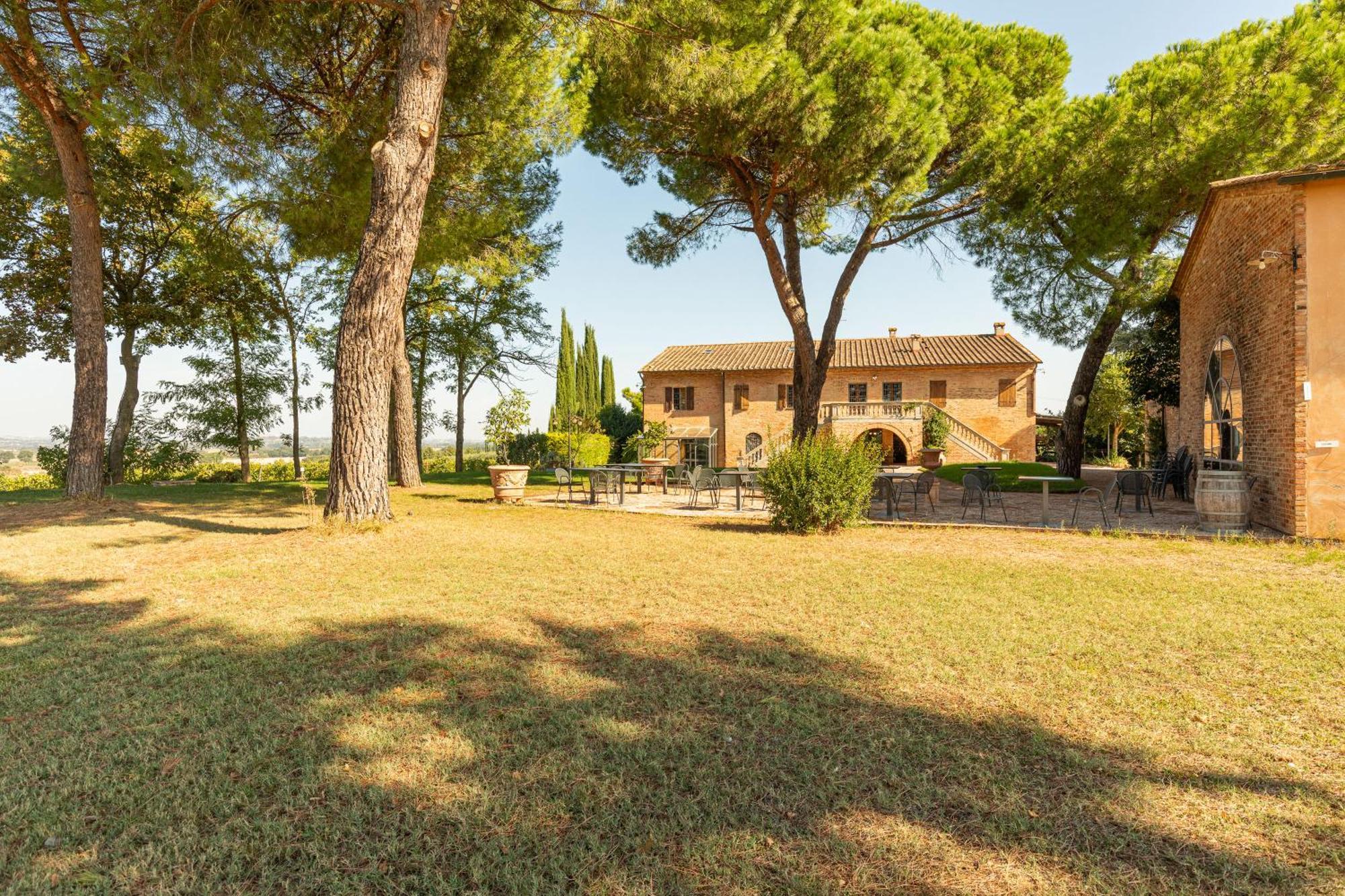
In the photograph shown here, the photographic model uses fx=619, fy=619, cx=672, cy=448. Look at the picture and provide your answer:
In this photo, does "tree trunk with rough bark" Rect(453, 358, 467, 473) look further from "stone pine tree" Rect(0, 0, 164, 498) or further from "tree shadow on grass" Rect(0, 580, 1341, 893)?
"tree shadow on grass" Rect(0, 580, 1341, 893)

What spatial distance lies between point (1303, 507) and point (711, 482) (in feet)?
25.8

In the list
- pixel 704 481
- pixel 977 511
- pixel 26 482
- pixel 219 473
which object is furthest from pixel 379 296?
pixel 26 482

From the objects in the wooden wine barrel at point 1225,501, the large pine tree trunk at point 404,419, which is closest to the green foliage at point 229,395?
the large pine tree trunk at point 404,419

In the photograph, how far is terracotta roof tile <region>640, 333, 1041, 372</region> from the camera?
2559cm

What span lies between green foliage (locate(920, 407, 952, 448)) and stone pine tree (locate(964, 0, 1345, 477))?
7614mm

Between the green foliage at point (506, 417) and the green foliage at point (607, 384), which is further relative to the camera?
the green foliage at point (607, 384)

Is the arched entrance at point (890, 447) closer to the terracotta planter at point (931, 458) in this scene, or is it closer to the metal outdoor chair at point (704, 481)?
the terracotta planter at point (931, 458)

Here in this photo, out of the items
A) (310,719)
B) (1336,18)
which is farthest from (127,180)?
(1336,18)

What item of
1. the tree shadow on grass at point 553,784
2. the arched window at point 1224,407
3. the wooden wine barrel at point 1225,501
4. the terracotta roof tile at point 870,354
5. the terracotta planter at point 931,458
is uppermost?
the terracotta roof tile at point 870,354

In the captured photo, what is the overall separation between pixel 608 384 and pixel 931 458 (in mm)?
17475

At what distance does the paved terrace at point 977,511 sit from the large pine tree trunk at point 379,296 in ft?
15.6

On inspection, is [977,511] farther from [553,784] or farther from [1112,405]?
[1112,405]

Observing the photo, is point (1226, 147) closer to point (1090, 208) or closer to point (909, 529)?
point (1090, 208)

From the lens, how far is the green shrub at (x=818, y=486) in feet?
27.3
